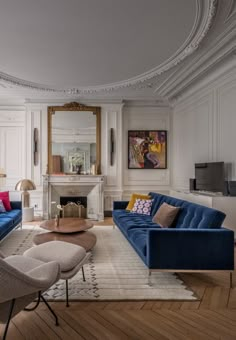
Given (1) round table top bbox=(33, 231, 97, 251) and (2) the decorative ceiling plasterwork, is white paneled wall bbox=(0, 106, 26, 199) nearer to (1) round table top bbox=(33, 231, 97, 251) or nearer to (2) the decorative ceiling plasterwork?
(2) the decorative ceiling plasterwork

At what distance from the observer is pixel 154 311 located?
2367 millimetres

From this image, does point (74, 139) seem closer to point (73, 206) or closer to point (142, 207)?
point (73, 206)

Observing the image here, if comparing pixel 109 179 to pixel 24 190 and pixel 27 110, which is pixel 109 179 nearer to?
pixel 24 190

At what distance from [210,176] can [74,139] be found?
11.6 ft

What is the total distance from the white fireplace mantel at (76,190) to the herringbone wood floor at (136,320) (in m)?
4.45

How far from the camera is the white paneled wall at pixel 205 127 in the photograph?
4836mm

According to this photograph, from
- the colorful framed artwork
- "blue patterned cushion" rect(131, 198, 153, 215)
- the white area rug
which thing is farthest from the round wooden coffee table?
the colorful framed artwork

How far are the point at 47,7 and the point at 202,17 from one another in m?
1.84

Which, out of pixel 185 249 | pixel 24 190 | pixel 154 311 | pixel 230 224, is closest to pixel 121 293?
pixel 154 311

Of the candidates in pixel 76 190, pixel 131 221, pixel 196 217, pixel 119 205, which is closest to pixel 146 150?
pixel 76 190

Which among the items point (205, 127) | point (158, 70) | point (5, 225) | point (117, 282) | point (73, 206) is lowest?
point (117, 282)

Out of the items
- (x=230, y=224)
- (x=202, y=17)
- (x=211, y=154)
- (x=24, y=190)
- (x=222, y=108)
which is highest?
(x=202, y=17)

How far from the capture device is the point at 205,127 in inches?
227

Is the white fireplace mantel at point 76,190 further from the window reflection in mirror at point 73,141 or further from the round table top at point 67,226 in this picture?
the round table top at point 67,226
